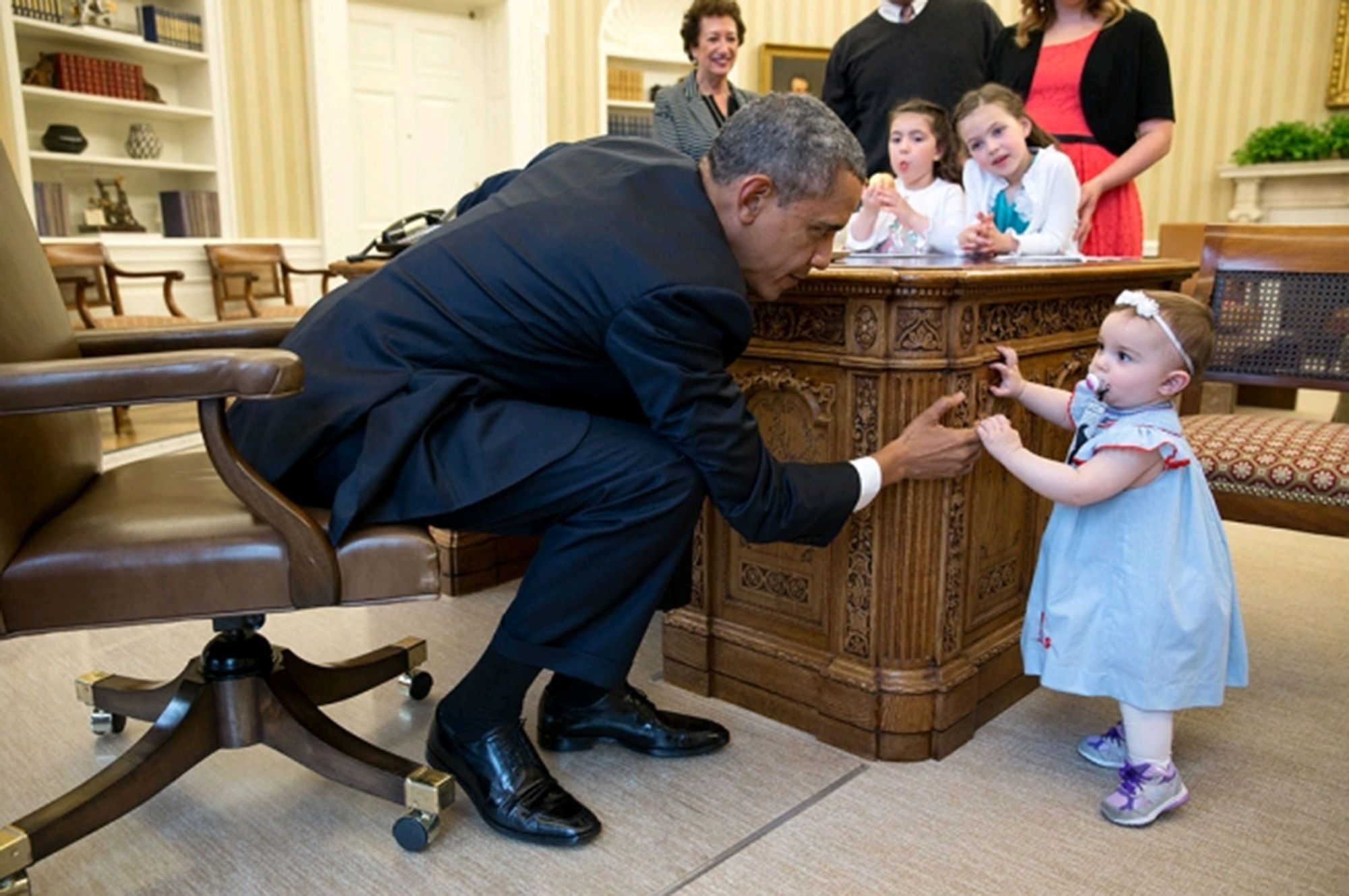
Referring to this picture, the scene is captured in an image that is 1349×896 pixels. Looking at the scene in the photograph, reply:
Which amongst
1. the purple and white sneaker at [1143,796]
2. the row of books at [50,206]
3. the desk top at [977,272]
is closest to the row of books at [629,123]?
the row of books at [50,206]

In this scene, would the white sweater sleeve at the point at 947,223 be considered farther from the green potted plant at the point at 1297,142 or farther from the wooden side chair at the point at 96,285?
the green potted plant at the point at 1297,142

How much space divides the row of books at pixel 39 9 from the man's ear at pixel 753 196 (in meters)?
5.55

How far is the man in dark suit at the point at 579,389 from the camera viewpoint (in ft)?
5.05

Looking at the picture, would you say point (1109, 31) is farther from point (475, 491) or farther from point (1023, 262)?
point (475, 491)

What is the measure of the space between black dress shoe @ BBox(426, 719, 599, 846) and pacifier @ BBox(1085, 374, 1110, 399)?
113 cm

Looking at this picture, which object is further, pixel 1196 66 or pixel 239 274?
pixel 1196 66

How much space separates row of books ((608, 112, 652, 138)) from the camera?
7.88m

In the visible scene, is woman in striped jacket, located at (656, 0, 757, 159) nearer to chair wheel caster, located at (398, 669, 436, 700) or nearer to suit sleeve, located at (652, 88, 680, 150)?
suit sleeve, located at (652, 88, 680, 150)

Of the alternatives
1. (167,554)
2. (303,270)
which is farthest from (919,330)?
(303,270)

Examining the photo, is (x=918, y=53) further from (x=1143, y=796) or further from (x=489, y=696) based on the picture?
(x=489, y=696)

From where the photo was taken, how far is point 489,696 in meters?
1.74

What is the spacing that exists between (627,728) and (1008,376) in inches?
38.8

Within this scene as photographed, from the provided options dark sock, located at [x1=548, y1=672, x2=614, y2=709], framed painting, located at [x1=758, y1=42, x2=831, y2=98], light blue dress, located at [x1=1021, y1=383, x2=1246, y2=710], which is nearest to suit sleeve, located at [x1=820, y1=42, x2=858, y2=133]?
light blue dress, located at [x1=1021, y1=383, x2=1246, y2=710]

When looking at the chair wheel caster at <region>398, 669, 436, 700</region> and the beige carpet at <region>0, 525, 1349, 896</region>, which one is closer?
the beige carpet at <region>0, 525, 1349, 896</region>
